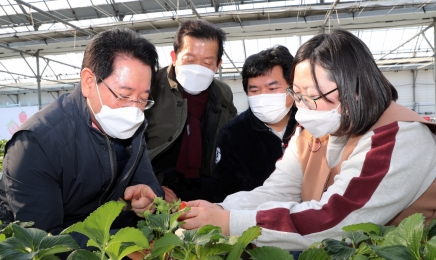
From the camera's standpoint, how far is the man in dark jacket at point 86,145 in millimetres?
1501

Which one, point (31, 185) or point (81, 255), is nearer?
point (81, 255)

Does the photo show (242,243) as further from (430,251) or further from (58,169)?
(58,169)

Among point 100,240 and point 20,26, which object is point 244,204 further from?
point 20,26

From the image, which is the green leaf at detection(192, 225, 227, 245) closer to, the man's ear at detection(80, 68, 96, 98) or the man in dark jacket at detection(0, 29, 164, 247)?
the man in dark jacket at detection(0, 29, 164, 247)

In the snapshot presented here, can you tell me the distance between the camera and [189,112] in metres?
2.85

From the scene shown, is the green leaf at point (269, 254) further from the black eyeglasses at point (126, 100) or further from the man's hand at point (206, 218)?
the black eyeglasses at point (126, 100)

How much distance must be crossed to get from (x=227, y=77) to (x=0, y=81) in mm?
A: 10480

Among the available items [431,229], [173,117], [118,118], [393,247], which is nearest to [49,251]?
[393,247]

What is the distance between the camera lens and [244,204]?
1643mm

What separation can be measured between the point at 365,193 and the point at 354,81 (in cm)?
40

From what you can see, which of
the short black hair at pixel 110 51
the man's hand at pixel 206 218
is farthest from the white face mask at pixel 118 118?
the man's hand at pixel 206 218

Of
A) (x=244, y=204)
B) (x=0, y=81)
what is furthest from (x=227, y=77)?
(x=244, y=204)

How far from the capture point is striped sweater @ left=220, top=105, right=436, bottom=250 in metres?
1.23

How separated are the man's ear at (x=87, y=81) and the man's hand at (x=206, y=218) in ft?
2.31
